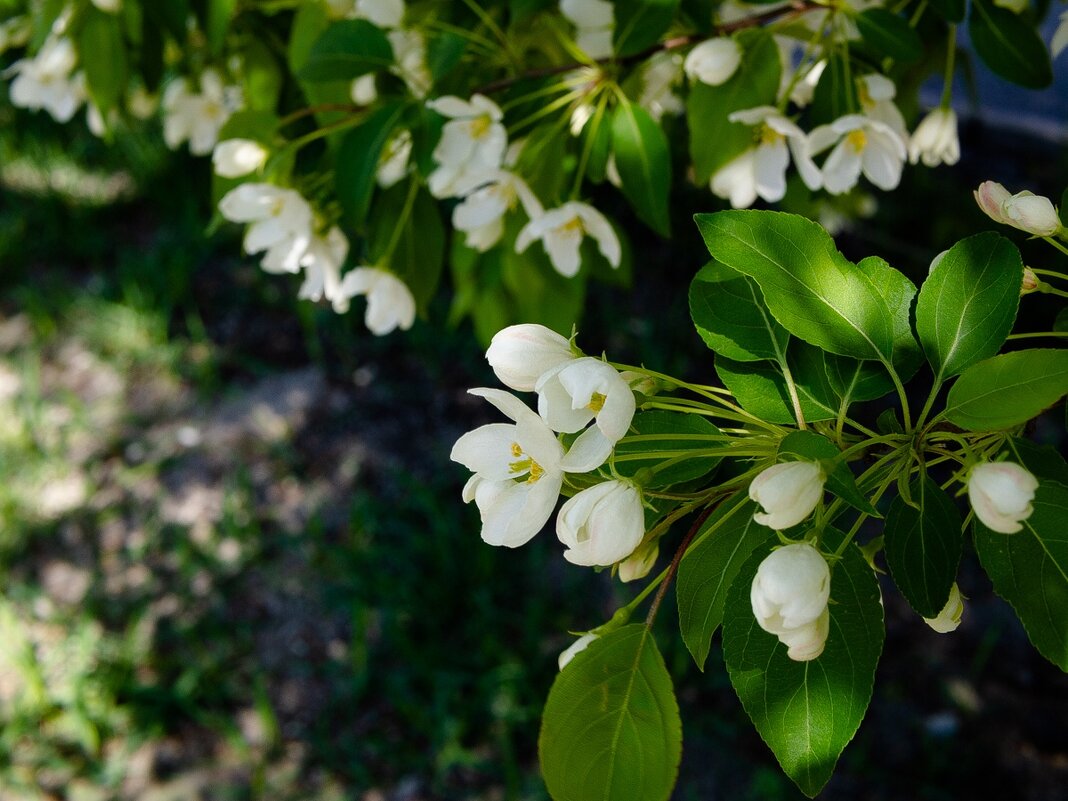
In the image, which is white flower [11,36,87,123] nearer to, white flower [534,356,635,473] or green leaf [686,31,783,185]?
green leaf [686,31,783,185]

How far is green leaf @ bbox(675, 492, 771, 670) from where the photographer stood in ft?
2.49

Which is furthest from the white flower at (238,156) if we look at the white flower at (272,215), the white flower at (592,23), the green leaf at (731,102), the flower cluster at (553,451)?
the flower cluster at (553,451)

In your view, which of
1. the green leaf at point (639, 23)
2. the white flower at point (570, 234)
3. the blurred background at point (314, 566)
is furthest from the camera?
the blurred background at point (314, 566)

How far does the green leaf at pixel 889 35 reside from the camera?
1.12 metres

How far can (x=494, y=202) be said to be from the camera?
4.10 ft

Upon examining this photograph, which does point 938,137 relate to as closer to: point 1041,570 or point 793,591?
point 1041,570

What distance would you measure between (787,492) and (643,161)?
2.03 ft

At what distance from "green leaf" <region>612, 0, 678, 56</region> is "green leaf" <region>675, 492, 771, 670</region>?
589 millimetres

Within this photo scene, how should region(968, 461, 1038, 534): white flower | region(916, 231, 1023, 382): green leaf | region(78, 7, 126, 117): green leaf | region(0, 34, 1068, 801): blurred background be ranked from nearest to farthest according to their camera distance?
region(968, 461, 1038, 534): white flower → region(916, 231, 1023, 382): green leaf → region(78, 7, 126, 117): green leaf → region(0, 34, 1068, 801): blurred background

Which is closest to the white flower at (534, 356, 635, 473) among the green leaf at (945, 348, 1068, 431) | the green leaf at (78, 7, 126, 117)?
the green leaf at (945, 348, 1068, 431)

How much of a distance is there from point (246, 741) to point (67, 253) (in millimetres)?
2213

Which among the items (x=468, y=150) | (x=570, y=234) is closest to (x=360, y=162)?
(x=468, y=150)

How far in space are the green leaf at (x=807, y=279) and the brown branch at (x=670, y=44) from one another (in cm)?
49

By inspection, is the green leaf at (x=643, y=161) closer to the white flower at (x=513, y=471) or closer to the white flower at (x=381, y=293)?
the white flower at (x=381, y=293)
